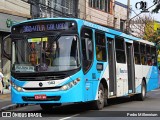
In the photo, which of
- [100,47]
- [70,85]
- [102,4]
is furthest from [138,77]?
[102,4]

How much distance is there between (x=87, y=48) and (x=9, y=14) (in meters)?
12.6

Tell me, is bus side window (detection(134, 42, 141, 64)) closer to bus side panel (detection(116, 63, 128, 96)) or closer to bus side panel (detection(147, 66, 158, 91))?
bus side panel (detection(116, 63, 128, 96))

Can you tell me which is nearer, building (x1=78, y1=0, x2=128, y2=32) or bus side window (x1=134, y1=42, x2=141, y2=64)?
bus side window (x1=134, y1=42, x2=141, y2=64)

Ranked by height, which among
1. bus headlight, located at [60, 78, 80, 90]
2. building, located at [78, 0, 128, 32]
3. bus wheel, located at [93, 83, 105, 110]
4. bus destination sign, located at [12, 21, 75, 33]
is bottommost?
bus wheel, located at [93, 83, 105, 110]

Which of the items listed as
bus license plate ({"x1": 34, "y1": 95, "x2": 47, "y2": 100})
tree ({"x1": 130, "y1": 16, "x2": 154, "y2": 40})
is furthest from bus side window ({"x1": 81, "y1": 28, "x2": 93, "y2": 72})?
tree ({"x1": 130, "y1": 16, "x2": 154, "y2": 40})

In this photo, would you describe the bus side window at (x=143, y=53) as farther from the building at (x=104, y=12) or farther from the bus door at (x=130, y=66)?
the building at (x=104, y=12)

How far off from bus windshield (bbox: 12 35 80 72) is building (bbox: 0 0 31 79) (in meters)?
11.5

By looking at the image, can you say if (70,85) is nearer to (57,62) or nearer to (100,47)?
(57,62)

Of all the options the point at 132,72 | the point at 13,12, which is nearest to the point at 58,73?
the point at 132,72

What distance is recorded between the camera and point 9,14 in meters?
25.2

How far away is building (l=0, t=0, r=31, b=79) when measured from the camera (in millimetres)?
24812

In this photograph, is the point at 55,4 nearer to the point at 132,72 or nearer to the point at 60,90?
the point at 132,72

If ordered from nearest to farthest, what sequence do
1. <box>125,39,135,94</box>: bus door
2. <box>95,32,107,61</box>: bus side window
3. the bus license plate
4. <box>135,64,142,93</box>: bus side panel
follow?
the bus license plate
<box>95,32,107,61</box>: bus side window
<box>125,39,135,94</box>: bus door
<box>135,64,142,93</box>: bus side panel

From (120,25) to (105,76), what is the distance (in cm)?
3241
